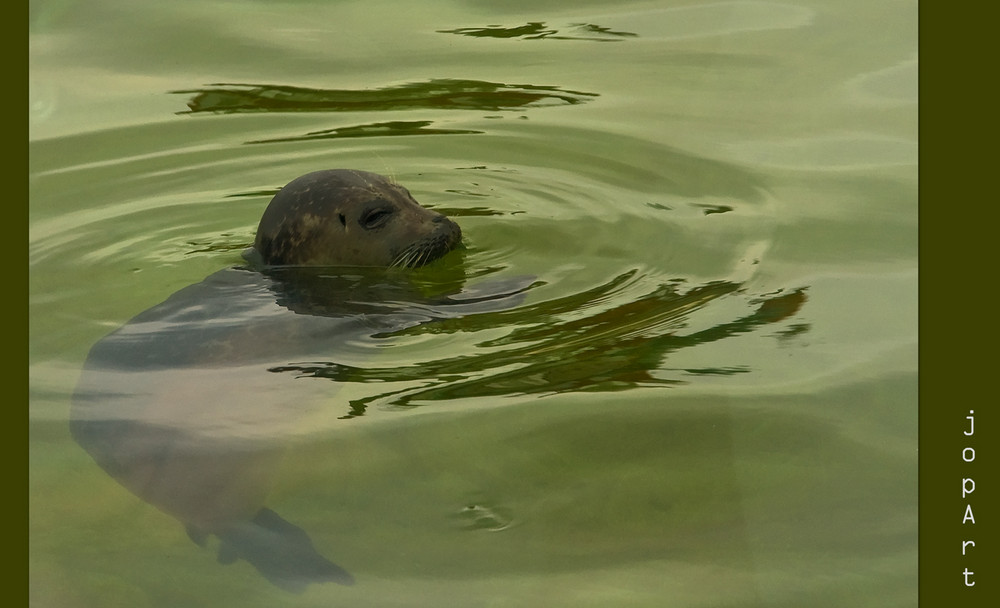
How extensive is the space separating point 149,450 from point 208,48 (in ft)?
21.9

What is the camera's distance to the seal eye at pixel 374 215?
6.65m

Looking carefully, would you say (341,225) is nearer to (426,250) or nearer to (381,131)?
(426,250)

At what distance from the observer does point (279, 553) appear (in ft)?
13.4

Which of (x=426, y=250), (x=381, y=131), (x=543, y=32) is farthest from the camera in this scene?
(x=543, y=32)

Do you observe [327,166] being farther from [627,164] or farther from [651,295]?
[651,295]

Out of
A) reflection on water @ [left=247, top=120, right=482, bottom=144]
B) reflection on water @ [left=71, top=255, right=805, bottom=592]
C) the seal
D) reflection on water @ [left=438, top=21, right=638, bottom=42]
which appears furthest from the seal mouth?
reflection on water @ [left=438, top=21, right=638, bottom=42]

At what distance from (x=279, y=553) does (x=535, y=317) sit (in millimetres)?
1872

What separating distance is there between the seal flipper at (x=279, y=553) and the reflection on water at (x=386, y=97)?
5.31 metres

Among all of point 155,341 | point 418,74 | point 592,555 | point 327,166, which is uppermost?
point 418,74

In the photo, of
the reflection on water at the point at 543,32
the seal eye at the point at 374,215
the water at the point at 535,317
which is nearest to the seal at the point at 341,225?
the seal eye at the point at 374,215

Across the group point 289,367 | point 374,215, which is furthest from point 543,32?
point 289,367

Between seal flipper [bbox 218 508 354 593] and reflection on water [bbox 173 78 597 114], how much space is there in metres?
5.31

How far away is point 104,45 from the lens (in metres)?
10.8

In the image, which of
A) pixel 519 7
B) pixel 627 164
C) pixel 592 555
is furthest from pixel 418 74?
pixel 592 555
